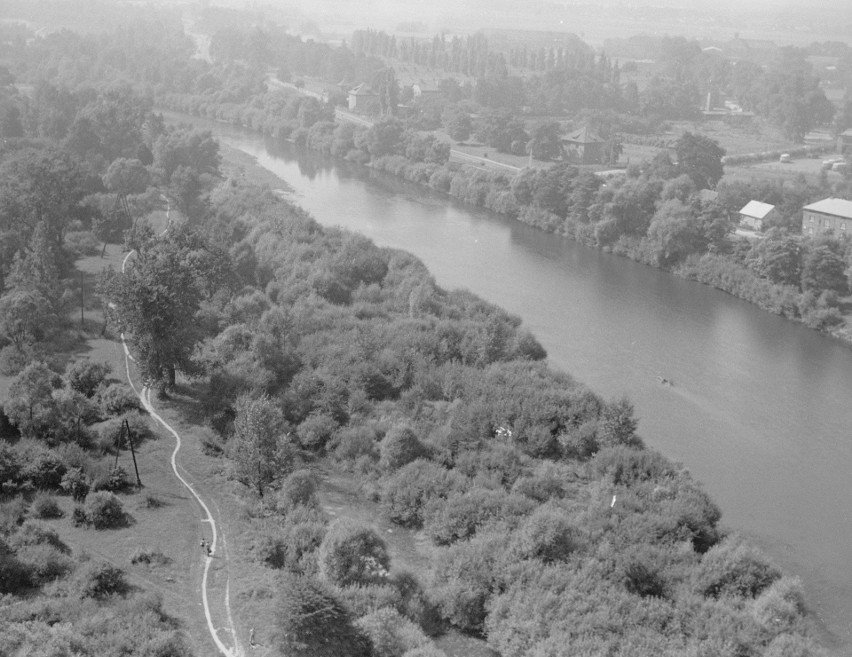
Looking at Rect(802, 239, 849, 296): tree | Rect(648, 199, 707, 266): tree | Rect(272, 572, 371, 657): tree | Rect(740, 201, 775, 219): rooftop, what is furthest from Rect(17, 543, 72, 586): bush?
Rect(740, 201, 775, 219): rooftop

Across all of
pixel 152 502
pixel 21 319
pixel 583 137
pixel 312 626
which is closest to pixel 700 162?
pixel 583 137

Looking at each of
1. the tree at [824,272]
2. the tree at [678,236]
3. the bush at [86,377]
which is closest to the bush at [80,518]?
the bush at [86,377]

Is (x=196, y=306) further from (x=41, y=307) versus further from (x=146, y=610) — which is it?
(x=146, y=610)

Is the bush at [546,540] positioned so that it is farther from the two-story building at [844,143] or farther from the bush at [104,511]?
the two-story building at [844,143]

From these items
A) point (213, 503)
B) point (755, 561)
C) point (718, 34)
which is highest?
point (718, 34)

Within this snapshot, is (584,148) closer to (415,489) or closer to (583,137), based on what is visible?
(583,137)

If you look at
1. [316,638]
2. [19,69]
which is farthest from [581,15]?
[316,638]
